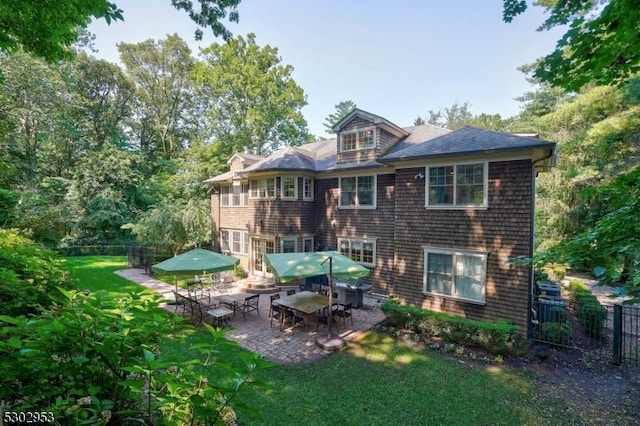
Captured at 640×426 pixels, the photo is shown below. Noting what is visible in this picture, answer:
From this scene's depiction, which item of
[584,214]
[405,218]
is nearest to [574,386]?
[405,218]

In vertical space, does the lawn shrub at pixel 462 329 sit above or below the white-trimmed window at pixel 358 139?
below

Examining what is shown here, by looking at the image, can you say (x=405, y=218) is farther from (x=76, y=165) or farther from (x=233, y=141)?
(x=76, y=165)

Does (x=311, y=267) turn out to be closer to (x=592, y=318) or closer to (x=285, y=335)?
(x=285, y=335)

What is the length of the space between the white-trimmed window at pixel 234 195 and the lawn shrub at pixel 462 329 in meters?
11.8

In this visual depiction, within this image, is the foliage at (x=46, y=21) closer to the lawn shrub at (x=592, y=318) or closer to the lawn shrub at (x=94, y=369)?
the lawn shrub at (x=94, y=369)

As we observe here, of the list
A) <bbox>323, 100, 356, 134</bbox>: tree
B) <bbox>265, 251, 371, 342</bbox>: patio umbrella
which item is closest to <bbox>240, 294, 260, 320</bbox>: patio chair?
<bbox>265, 251, 371, 342</bbox>: patio umbrella

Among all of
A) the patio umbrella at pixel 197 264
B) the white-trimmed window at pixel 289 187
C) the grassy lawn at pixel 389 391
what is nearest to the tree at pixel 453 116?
the white-trimmed window at pixel 289 187

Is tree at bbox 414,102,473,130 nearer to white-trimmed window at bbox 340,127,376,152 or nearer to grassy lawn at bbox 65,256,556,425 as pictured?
white-trimmed window at bbox 340,127,376,152

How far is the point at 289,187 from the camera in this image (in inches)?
643

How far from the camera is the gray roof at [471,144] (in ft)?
31.4

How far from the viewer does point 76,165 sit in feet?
95.6

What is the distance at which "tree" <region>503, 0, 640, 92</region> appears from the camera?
387 cm

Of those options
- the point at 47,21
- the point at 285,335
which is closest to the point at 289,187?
the point at 285,335

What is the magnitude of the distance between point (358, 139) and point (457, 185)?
19.0 ft
